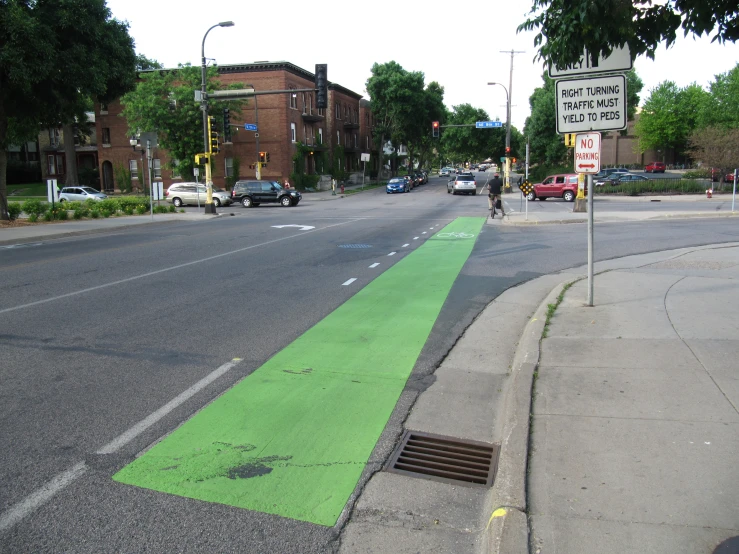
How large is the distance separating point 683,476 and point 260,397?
10.8 feet

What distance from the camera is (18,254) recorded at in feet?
50.4

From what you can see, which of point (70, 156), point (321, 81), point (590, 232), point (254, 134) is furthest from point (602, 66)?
point (70, 156)

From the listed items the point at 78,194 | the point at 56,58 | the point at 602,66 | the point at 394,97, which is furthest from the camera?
the point at 394,97

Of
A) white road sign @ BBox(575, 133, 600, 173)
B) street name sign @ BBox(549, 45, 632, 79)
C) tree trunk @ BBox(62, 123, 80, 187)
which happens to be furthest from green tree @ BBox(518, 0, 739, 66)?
tree trunk @ BBox(62, 123, 80, 187)

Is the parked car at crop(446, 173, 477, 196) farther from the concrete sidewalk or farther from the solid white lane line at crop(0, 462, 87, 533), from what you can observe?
the solid white lane line at crop(0, 462, 87, 533)

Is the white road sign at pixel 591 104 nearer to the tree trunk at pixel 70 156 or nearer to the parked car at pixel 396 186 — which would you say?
the parked car at pixel 396 186

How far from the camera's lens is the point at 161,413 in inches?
199

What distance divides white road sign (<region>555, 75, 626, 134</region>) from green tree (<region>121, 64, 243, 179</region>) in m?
43.5

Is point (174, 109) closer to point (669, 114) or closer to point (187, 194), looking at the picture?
point (187, 194)

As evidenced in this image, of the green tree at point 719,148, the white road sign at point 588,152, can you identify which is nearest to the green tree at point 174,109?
the green tree at point 719,148

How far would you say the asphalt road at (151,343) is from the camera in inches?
137

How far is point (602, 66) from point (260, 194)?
1339 inches

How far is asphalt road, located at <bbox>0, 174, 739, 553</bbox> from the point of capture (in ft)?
11.5

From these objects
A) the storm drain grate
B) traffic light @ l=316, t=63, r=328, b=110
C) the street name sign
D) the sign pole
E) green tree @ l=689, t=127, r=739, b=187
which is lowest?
the storm drain grate
